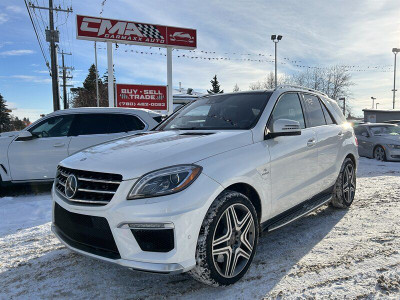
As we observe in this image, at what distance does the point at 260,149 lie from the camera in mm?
3055

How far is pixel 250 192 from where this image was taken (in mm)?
2965

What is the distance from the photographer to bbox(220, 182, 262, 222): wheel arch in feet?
9.26

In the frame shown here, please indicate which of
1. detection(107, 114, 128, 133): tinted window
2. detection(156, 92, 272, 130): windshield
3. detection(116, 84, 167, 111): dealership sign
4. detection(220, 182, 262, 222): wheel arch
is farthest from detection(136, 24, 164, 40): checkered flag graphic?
detection(220, 182, 262, 222): wheel arch

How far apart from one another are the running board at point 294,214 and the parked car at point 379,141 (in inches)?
319

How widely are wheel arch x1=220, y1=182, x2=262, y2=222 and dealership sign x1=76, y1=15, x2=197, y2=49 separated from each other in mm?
12507

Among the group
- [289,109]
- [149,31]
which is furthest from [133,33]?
[289,109]

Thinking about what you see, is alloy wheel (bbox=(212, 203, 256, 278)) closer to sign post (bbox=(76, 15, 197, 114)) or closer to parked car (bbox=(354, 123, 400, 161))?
parked car (bbox=(354, 123, 400, 161))

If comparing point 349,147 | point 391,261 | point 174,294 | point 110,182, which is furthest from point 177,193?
point 349,147

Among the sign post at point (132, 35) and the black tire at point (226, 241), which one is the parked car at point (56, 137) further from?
the sign post at point (132, 35)

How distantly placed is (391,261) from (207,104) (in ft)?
8.66

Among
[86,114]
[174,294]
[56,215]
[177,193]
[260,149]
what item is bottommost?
[174,294]

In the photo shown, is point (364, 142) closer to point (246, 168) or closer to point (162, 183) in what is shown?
point (246, 168)

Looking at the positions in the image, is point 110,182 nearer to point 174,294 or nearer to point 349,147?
point 174,294

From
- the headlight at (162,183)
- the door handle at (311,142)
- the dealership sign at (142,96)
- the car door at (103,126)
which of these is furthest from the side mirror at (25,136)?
the dealership sign at (142,96)
